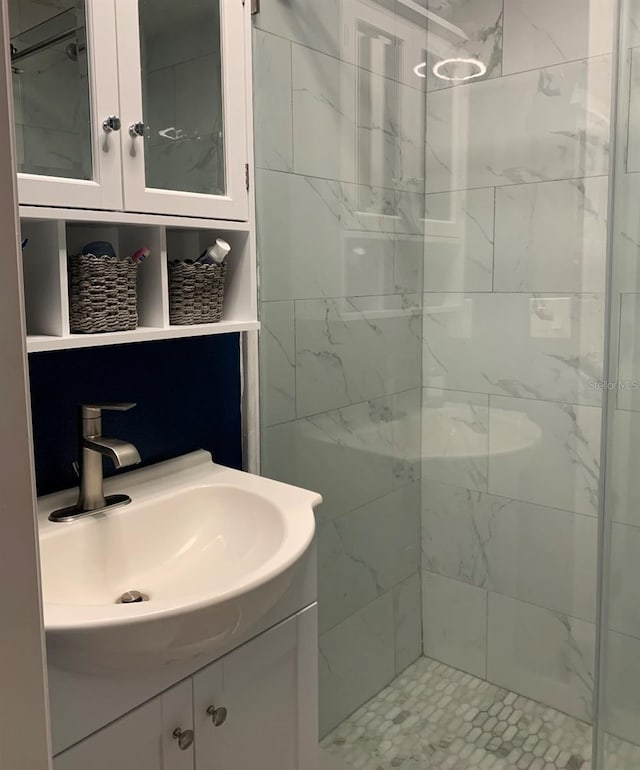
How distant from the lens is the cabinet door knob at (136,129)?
1261 mm

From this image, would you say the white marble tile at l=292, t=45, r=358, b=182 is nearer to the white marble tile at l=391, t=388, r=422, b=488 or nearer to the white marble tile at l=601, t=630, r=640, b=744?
A: the white marble tile at l=391, t=388, r=422, b=488

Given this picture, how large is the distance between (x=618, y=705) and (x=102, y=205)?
1587 mm

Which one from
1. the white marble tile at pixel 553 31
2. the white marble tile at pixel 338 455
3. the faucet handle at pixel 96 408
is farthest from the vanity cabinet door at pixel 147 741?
the white marble tile at pixel 553 31

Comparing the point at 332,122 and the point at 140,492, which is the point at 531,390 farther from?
the point at 140,492

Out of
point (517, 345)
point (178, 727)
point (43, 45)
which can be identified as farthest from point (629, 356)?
point (43, 45)

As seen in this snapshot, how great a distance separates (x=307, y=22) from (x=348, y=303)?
71cm

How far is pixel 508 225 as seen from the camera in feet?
6.68

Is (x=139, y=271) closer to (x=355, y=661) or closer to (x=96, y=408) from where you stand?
(x=96, y=408)

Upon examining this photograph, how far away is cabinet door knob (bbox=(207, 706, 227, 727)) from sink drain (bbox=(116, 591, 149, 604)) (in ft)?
0.75

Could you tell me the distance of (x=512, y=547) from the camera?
2.15 metres

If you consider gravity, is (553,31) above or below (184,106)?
above

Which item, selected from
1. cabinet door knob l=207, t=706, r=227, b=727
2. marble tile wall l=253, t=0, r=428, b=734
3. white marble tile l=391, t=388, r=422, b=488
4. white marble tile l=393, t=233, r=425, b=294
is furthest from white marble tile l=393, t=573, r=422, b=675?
cabinet door knob l=207, t=706, r=227, b=727

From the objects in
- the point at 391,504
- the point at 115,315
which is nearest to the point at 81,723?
the point at 115,315

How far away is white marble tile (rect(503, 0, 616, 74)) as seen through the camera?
182 cm
